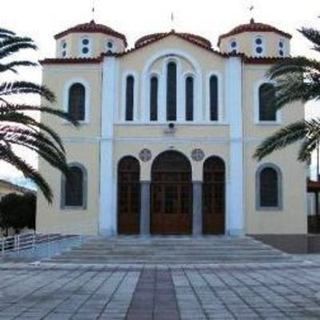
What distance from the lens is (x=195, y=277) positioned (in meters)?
18.6

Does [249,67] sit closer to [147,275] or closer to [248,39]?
[248,39]

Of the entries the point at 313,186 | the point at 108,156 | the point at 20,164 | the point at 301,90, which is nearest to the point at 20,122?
the point at 20,164

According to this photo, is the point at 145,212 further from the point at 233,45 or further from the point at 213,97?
the point at 233,45

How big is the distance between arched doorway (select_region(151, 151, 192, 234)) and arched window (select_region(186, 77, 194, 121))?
1843mm

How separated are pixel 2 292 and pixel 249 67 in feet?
63.0

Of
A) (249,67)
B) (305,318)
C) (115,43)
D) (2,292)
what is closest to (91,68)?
(115,43)

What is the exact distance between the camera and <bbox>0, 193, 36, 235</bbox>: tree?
35094 mm

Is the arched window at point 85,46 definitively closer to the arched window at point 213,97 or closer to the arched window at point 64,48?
the arched window at point 64,48

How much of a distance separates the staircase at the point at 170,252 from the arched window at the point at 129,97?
6.33m

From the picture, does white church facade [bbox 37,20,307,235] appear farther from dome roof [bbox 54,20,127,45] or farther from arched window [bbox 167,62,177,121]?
dome roof [bbox 54,20,127,45]

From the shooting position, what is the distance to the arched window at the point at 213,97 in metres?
30.5

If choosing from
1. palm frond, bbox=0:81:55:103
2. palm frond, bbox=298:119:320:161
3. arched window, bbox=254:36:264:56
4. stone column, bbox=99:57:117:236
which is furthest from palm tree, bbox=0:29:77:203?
arched window, bbox=254:36:264:56

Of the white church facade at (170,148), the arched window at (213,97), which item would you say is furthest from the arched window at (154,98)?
the arched window at (213,97)

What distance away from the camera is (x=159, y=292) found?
15.1 m
